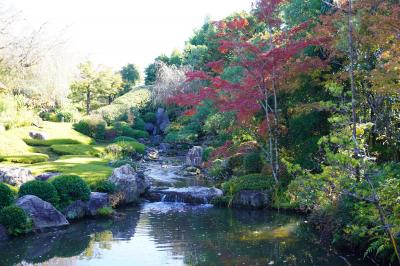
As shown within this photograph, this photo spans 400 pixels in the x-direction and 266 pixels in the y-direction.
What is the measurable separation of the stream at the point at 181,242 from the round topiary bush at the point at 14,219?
0.25 meters

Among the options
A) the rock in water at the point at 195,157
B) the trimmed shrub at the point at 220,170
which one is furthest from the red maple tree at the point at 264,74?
the rock in water at the point at 195,157

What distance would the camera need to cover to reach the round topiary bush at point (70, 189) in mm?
10695

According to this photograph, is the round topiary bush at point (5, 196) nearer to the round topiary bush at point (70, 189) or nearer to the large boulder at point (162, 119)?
the round topiary bush at point (70, 189)

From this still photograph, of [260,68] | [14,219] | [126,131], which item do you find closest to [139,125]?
[126,131]

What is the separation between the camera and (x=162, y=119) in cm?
3434

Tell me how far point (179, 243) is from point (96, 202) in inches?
151

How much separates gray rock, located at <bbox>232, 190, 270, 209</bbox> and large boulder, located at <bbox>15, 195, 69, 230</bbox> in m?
5.17

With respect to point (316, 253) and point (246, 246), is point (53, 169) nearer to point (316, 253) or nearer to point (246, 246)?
point (246, 246)

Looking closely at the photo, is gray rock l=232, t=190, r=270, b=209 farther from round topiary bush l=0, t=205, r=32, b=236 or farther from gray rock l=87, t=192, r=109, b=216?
round topiary bush l=0, t=205, r=32, b=236

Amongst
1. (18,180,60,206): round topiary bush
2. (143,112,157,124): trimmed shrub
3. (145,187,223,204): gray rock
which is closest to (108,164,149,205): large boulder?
(145,187,223,204): gray rock

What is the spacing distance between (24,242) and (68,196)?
225 cm

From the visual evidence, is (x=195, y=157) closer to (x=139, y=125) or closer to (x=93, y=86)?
(x=139, y=125)

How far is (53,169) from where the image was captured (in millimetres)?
14023

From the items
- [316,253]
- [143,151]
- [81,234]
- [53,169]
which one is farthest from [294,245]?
[143,151]
